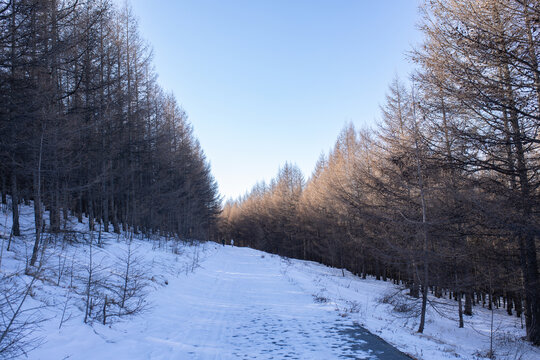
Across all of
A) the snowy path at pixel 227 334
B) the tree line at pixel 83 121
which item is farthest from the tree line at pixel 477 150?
the tree line at pixel 83 121

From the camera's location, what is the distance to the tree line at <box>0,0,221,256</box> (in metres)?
7.53

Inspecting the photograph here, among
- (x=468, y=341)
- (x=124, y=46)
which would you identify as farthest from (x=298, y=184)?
(x=468, y=341)

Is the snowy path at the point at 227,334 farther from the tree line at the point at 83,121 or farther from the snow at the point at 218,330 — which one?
the tree line at the point at 83,121

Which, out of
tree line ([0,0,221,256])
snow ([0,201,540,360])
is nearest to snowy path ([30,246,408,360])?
snow ([0,201,540,360])

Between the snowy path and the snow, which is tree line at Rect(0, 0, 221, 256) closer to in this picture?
the snow

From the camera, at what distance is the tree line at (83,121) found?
7531 millimetres

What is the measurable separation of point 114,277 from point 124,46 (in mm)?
16886

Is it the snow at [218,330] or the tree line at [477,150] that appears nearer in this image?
the snow at [218,330]

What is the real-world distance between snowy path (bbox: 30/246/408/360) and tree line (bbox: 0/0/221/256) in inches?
126

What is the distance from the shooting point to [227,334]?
5938 mm

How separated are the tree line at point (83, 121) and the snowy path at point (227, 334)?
3.20 metres

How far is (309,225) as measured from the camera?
41.3m

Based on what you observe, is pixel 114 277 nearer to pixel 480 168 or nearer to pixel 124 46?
pixel 480 168

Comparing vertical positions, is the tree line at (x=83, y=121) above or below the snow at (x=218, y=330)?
above
